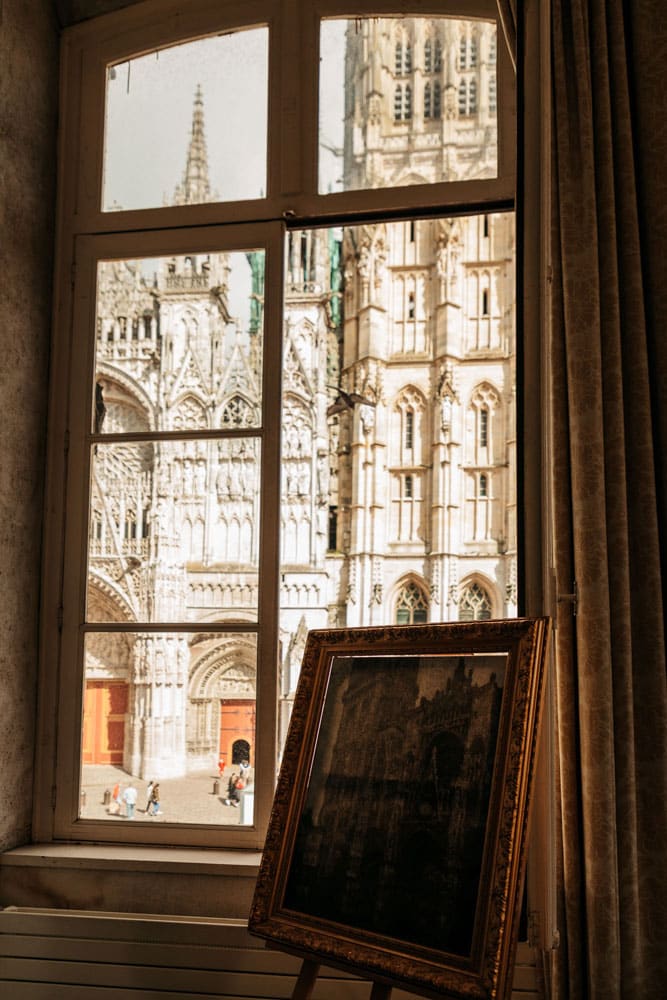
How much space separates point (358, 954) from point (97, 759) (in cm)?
108

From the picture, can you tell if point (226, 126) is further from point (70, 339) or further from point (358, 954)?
A: point (358, 954)

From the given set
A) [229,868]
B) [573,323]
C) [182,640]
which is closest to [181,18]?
[573,323]

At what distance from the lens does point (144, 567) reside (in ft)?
8.16

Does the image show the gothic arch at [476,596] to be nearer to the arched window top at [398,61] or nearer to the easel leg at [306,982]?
the arched window top at [398,61]

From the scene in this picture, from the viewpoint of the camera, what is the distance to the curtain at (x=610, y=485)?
69.7 inches

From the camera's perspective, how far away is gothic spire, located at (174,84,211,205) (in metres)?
2.57

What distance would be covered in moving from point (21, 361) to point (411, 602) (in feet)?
72.2

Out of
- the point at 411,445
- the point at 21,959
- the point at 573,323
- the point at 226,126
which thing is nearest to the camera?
the point at 573,323

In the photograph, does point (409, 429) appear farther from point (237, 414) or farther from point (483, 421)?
point (237, 414)

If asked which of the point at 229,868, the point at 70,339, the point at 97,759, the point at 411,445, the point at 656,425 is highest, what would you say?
the point at 411,445

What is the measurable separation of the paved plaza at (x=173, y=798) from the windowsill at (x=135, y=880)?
3.1 inches

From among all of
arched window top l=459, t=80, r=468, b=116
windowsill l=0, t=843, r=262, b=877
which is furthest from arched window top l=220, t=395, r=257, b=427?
arched window top l=459, t=80, r=468, b=116

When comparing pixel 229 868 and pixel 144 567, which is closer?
pixel 229 868

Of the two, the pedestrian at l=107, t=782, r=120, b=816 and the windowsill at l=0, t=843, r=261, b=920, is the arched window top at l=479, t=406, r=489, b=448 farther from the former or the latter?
the windowsill at l=0, t=843, r=261, b=920
